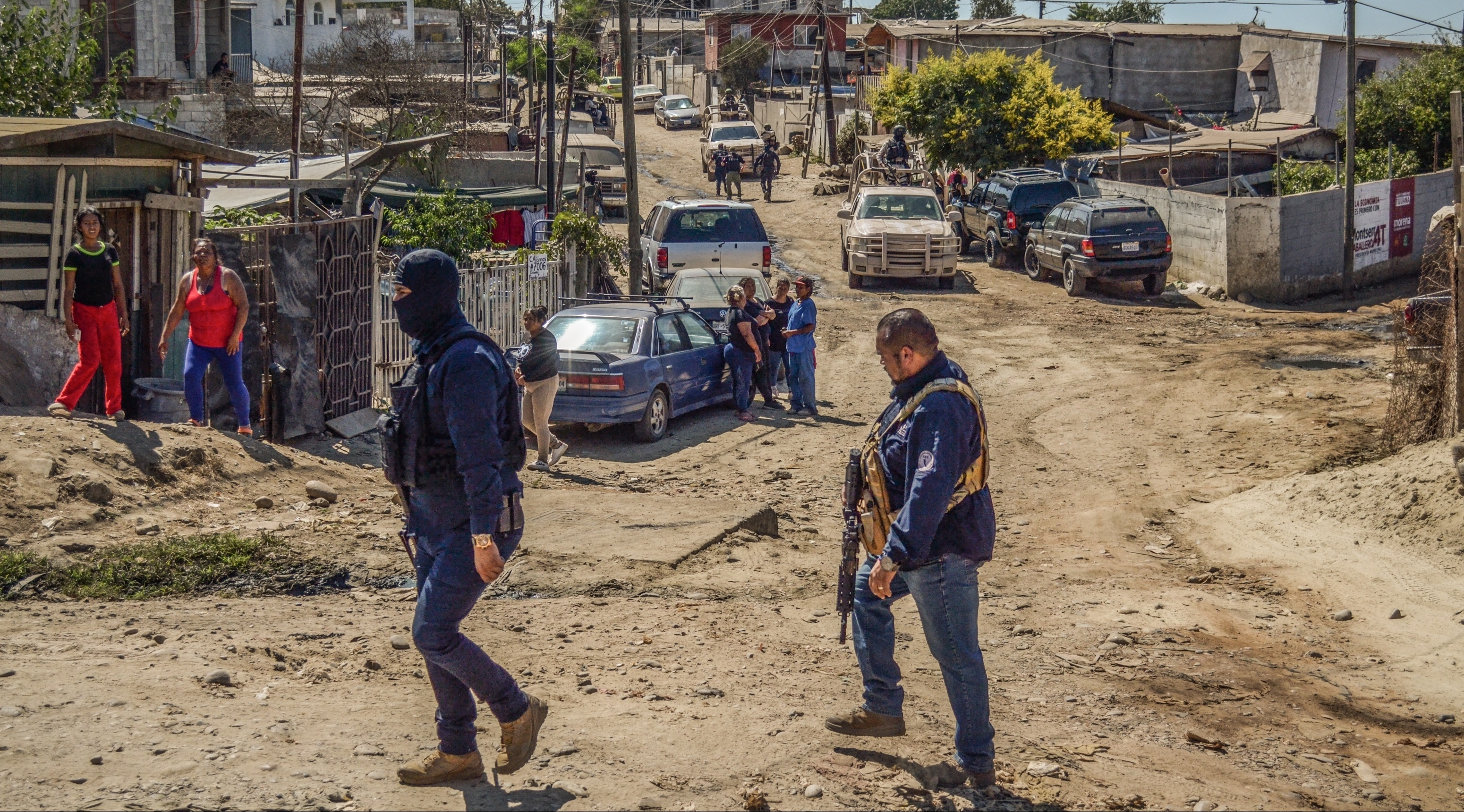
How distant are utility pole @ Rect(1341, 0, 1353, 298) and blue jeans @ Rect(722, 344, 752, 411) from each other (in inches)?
545

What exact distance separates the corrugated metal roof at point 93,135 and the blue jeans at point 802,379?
257 inches

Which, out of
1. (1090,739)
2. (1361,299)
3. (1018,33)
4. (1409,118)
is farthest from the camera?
(1018,33)

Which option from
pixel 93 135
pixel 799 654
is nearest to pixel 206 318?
pixel 93 135

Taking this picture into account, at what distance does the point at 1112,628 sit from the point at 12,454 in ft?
22.0

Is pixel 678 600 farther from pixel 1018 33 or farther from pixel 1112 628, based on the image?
pixel 1018 33

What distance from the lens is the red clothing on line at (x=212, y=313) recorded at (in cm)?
1004

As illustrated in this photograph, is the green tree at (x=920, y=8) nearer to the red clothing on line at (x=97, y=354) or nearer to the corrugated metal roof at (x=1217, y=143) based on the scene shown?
the corrugated metal roof at (x=1217, y=143)

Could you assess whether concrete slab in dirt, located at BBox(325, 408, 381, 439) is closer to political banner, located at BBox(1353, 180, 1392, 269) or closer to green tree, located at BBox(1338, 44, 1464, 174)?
political banner, located at BBox(1353, 180, 1392, 269)

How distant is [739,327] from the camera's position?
1509cm

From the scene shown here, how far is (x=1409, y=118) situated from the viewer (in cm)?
3266

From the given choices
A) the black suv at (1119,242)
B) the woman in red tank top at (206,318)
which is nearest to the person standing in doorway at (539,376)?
the woman in red tank top at (206,318)

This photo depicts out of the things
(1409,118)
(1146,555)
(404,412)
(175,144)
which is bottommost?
(1146,555)

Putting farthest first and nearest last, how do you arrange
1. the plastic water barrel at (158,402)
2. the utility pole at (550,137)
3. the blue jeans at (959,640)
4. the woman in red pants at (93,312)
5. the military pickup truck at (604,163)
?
the military pickup truck at (604,163)
the utility pole at (550,137)
the plastic water barrel at (158,402)
the woman in red pants at (93,312)
the blue jeans at (959,640)

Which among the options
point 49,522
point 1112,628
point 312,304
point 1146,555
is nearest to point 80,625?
point 49,522
